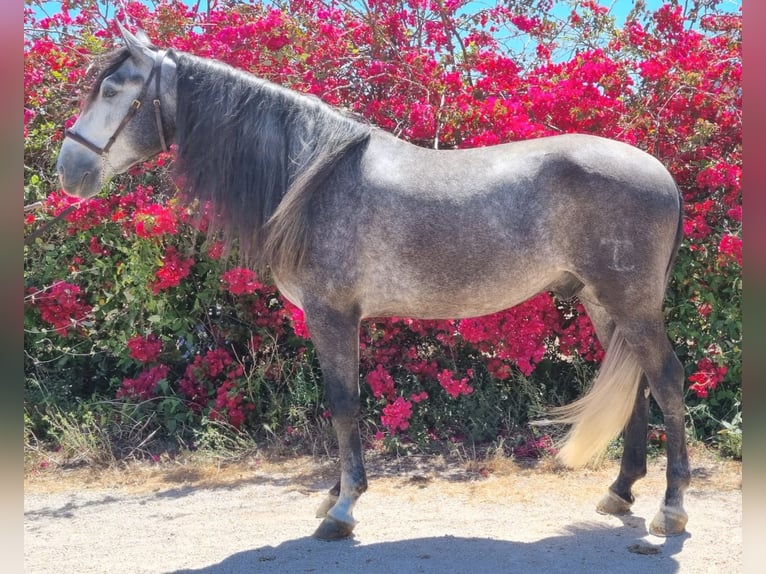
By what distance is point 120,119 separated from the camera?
3164 millimetres

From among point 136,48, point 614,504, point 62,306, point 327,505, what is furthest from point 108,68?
point 614,504

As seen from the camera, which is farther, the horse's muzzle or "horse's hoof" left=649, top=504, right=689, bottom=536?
"horse's hoof" left=649, top=504, right=689, bottom=536

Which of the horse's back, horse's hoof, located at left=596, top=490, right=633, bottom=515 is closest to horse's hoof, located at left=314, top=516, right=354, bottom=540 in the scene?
the horse's back

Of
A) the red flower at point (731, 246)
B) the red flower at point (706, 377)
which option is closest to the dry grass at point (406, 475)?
the red flower at point (706, 377)

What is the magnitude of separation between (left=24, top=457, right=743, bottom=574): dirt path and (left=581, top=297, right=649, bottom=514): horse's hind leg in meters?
0.09

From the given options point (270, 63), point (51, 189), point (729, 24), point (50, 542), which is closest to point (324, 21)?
point (270, 63)

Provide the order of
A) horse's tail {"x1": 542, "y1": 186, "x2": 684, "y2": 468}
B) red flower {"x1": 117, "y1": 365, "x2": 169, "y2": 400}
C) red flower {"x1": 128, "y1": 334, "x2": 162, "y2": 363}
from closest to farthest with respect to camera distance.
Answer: horse's tail {"x1": 542, "y1": 186, "x2": 684, "y2": 468}
red flower {"x1": 128, "y1": 334, "x2": 162, "y2": 363}
red flower {"x1": 117, "y1": 365, "x2": 169, "y2": 400}

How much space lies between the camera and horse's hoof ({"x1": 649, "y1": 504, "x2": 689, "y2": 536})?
329cm

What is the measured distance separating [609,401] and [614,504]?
0.61m

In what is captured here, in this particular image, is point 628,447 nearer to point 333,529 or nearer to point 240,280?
point 333,529

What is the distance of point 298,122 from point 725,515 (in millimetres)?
3057

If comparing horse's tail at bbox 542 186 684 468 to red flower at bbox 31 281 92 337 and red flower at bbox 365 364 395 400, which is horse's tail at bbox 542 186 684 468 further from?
red flower at bbox 31 281 92 337

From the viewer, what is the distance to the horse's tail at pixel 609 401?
3467 millimetres

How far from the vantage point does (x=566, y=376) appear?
17.2 feet
